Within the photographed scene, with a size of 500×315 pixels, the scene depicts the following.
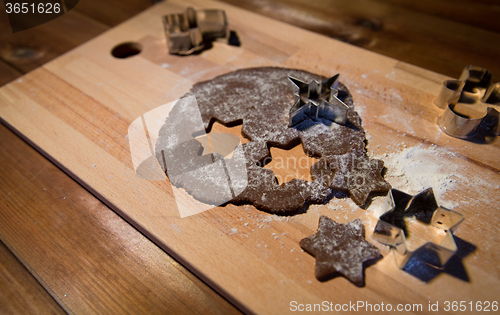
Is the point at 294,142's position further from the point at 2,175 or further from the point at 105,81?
the point at 2,175

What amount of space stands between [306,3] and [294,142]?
106 cm

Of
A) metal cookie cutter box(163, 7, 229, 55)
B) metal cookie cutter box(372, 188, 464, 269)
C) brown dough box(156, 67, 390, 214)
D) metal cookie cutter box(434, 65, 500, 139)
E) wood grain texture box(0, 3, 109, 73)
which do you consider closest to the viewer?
metal cookie cutter box(372, 188, 464, 269)

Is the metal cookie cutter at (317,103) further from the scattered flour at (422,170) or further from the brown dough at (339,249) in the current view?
the brown dough at (339,249)

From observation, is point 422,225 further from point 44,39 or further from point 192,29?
point 44,39

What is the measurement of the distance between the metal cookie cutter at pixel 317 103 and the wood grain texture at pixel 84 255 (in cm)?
63

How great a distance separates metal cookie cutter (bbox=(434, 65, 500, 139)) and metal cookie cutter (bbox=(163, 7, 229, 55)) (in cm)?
95

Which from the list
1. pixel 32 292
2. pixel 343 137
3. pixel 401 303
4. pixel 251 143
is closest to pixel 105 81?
pixel 251 143

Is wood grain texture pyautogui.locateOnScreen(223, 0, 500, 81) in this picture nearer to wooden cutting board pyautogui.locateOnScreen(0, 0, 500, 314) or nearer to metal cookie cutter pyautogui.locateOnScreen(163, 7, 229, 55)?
wooden cutting board pyautogui.locateOnScreen(0, 0, 500, 314)

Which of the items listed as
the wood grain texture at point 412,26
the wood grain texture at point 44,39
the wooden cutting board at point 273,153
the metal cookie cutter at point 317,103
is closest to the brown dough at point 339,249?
the wooden cutting board at point 273,153

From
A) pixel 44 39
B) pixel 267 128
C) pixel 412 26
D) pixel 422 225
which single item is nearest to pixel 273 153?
pixel 267 128

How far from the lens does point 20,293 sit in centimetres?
90

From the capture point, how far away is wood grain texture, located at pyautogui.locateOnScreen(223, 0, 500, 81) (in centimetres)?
150

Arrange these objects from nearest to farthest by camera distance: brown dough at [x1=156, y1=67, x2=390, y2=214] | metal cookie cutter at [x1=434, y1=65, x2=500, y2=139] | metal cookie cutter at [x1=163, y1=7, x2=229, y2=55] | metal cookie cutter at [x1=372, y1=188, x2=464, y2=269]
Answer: metal cookie cutter at [x1=372, y1=188, x2=464, y2=269] → brown dough at [x1=156, y1=67, x2=390, y2=214] → metal cookie cutter at [x1=434, y1=65, x2=500, y2=139] → metal cookie cutter at [x1=163, y1=7, x2=229, y2=55]

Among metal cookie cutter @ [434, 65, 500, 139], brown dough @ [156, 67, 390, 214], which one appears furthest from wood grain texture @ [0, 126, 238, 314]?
metal cookie cutter @ [434, 65, 500, 139]
